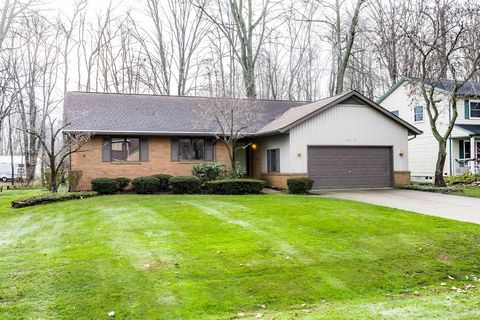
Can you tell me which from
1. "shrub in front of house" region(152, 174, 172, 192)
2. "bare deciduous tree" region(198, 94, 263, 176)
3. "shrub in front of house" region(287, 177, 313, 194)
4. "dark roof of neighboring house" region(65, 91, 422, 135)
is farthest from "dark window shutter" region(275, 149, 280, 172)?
"shrub in front of house" region(152, 174, 172, 192)

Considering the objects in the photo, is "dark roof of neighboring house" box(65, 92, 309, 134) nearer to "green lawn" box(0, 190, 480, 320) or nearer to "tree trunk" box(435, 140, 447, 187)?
"green lawn" box(0, 190, 480, 320)

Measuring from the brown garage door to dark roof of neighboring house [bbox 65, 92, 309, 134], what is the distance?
4119 mm

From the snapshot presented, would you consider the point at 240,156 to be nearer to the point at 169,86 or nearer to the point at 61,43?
the point at 169,86

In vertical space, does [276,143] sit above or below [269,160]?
above

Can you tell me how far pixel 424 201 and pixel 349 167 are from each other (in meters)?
4.85

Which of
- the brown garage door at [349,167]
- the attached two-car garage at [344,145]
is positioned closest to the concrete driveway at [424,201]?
the brown garage door at [349,167]

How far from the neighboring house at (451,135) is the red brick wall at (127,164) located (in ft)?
46.3

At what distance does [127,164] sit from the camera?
18828mm

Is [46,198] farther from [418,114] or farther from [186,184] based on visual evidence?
[418,114]

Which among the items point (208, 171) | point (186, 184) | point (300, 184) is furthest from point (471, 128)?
point (186, 184)

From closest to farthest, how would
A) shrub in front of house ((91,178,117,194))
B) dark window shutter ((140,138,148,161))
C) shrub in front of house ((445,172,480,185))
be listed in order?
shrub in front of house ((91,178,117,194)) < dark window shutter ((140,138,148,161)) < shrub in front of house ((445,172,480,185))

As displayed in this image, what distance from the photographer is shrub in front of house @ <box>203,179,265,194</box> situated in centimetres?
1692

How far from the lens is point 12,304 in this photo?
17.5 ft

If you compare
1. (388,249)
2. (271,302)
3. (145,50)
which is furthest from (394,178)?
(145,50)
